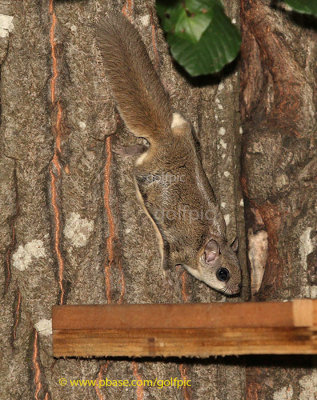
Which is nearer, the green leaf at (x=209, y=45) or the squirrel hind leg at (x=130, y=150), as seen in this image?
the green leaf at (x=209, y=45)

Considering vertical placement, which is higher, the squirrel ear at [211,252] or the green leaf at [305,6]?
the green leaf at [305,6]

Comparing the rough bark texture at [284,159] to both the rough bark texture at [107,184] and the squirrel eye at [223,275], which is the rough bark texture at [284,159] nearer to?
the rough bark texture at [107,184]

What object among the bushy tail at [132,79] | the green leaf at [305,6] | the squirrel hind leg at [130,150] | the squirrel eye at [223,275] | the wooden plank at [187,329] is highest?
the bushy tail at [132,79]

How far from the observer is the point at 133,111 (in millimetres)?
2697

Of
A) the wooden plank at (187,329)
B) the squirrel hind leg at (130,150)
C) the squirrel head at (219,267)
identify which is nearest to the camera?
the wooden plank at (187,329)

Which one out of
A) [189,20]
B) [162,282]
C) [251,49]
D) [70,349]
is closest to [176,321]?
[70,349]

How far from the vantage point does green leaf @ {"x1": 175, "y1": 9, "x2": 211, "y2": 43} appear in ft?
5.07

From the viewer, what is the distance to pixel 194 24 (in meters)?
1.54

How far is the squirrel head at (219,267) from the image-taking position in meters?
2.96

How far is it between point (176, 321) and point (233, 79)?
4.61ft

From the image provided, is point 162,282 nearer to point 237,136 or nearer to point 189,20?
point 237,136

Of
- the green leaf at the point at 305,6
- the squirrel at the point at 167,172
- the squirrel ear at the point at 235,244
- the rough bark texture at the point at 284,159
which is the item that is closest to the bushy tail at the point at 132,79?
the squirrel at the point at 167,172

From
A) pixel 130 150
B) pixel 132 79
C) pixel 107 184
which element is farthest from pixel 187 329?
pixel 132 79

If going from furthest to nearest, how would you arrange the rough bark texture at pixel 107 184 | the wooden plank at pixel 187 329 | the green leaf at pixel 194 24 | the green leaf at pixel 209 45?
the rough bark texture at pixel 107 184 → the wooden plank at pixel 187 329 → the green leaf at pixel 209 45 → the green leaf at pixel 194 24
